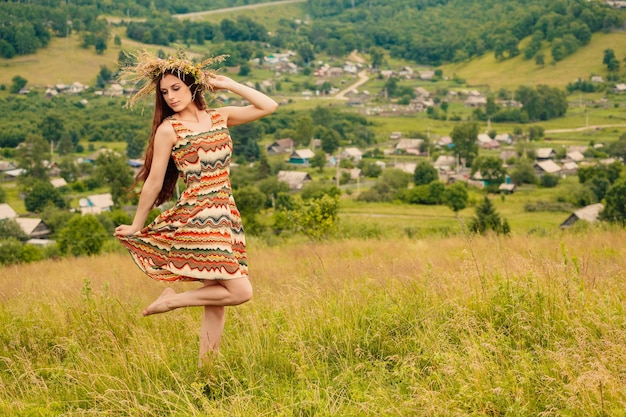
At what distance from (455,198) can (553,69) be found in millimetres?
55783

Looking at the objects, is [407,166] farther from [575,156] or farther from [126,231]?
[126,231]

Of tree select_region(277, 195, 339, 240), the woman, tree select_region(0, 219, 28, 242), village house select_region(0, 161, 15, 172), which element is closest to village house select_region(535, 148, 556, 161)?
tree select_region(0, 219, 28, 242)

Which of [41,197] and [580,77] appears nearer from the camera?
[41,197]

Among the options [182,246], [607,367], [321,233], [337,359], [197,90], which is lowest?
[321,233]

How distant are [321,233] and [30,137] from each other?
171ft

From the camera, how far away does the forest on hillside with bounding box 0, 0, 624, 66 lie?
93.9 meters

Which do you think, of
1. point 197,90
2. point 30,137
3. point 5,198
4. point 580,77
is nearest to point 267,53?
point 580,77

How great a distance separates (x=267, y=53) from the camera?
11525 cm

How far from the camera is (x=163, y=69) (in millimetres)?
3473

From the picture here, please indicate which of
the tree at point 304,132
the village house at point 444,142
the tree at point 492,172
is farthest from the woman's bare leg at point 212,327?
the tree at point 304,132

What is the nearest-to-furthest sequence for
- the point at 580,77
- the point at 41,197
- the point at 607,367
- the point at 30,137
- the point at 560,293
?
the point at 607,367 → the point at 560,293 → the point at 41,197 → the point at 30,137 → the point at 580,77

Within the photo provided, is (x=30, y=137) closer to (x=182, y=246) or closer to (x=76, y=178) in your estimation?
(x=76, y=178)

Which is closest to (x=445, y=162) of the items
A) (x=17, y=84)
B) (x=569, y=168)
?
(x=569, y=168)

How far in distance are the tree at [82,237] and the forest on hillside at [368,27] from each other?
6773 centimetres
